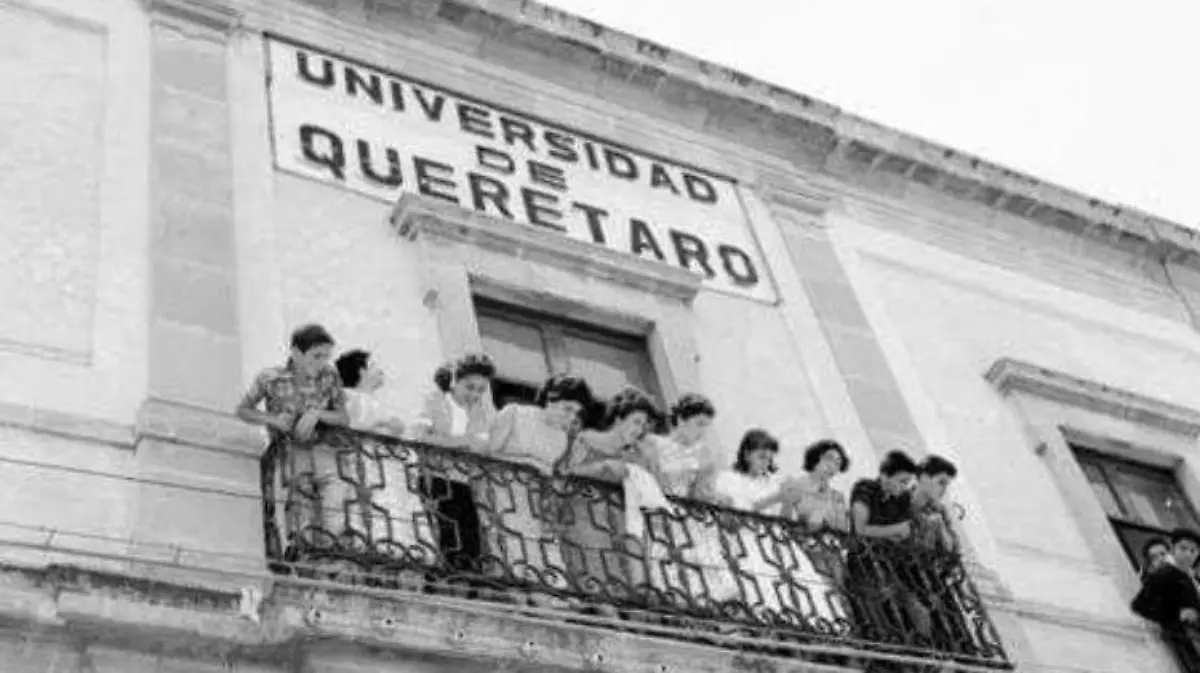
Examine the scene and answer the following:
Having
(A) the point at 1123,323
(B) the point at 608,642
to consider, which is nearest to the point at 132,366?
(B) the point at 608,642

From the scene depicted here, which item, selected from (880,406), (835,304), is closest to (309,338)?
(880,406)

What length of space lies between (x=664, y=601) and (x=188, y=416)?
6.68ft

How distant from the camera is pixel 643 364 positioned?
30.2ft

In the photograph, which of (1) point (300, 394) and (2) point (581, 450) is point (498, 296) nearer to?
(2) point (581, 450)

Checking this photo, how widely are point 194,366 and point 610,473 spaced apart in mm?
1783

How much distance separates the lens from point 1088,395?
1061cm

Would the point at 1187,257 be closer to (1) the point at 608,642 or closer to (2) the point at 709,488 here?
(2) the point at 709,488

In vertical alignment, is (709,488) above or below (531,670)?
above

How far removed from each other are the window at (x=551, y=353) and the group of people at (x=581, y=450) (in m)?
0.41

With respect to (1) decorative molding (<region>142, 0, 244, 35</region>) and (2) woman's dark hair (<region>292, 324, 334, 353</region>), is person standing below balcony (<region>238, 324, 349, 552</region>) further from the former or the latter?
(1) decorative molding (<region>142, 0, 244, 35</region>)

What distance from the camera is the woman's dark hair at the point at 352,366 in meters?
7.14

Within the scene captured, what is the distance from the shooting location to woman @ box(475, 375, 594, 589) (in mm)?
6812

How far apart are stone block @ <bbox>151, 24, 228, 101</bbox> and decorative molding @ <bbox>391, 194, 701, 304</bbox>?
1103 mm

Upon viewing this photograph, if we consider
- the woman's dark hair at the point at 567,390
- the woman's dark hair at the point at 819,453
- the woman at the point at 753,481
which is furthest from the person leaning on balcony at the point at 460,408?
the woman's dark hair at the point at 819,453
